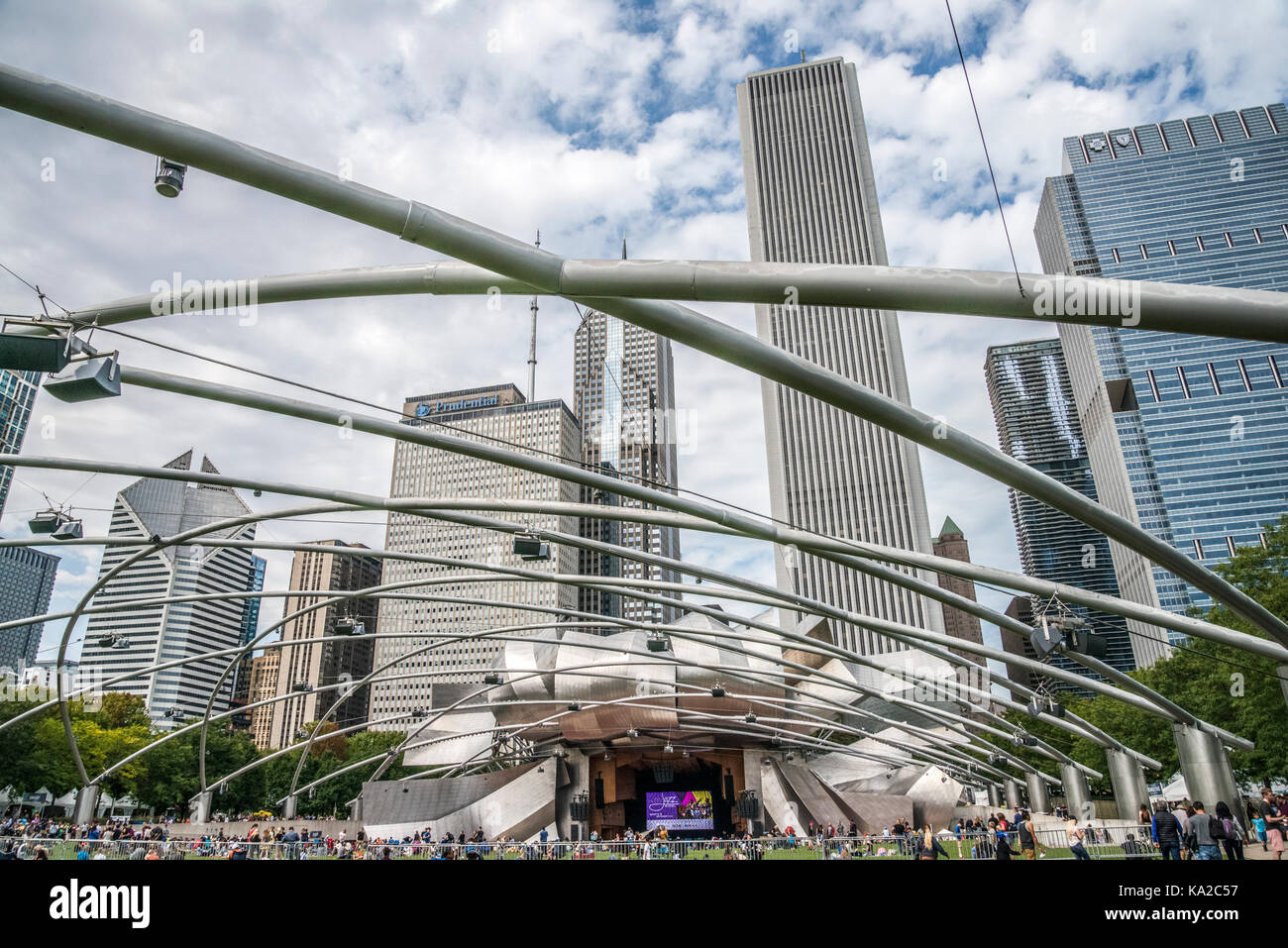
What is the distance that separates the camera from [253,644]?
3419 cm

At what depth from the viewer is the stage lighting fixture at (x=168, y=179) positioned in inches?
311

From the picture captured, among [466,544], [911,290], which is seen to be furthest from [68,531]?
[466,544]

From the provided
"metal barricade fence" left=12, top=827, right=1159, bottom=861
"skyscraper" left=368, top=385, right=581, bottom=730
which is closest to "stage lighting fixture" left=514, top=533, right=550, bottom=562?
"metal barricade fence" left=12, top=827, right=1159, bottom=861

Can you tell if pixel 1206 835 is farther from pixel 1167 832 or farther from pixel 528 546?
pixel 528 546

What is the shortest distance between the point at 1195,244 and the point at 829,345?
85.3 m

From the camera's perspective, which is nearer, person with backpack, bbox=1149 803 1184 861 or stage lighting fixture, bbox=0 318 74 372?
stage lighting fixture, bbox=0 318 74 372

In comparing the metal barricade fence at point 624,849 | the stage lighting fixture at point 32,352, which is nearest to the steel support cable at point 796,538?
the stage lighting fixture at point 32,352

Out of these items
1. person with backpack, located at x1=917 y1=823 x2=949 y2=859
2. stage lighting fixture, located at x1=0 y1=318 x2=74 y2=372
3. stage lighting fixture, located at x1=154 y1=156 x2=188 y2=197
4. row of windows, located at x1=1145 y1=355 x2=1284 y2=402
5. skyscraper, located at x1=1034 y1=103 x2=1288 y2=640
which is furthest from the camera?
skyscraper, located at x1=1034 y1=103 x2=1288 y2=640

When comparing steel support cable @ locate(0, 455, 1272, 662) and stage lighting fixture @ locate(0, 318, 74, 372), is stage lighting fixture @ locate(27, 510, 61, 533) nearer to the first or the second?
steel support cable @ locate(0, 455, 1272, 662)

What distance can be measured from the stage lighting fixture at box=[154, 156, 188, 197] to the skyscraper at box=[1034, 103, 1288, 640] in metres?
158

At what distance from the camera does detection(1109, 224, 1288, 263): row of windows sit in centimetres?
14650

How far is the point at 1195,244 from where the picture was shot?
490 ft

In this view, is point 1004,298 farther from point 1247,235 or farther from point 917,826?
point 1247,235
